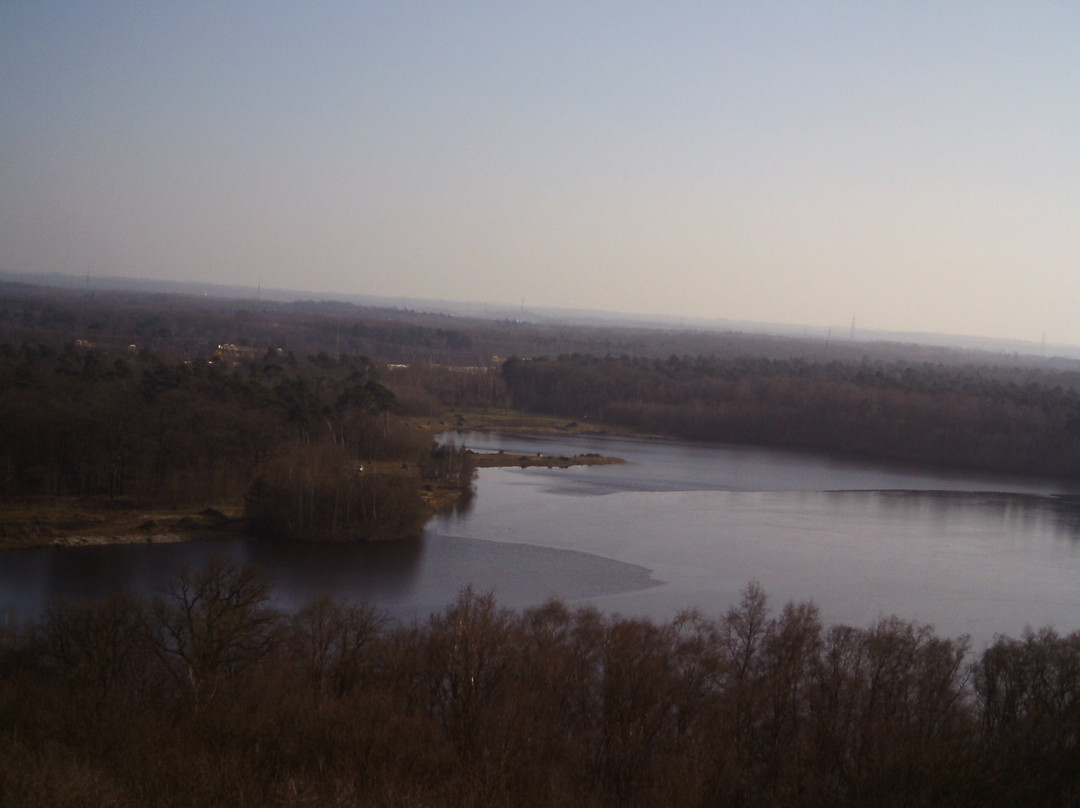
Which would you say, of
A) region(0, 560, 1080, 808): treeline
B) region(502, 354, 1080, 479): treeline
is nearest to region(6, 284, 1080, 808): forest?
region(0, 560, 1080, 808): treeline

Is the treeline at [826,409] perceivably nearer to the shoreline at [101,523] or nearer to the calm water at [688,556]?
the calm water at [688,556]

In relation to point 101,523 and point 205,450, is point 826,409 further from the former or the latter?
point 101,523

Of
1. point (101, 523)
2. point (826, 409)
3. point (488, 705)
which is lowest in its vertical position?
point (101, 523)

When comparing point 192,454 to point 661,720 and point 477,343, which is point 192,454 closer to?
point 661,720

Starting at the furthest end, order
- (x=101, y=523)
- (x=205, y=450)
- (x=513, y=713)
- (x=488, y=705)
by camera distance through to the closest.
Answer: (x=205, y=450)
(x=101, y=523)
(x=488, y=705)
(x=513, y=713)

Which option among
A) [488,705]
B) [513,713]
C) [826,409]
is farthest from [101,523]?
[826,409]

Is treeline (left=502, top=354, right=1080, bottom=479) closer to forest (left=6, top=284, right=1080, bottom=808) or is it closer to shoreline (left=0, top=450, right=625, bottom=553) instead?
shoreline (left=0, top=450, right=625, bottom=553)
